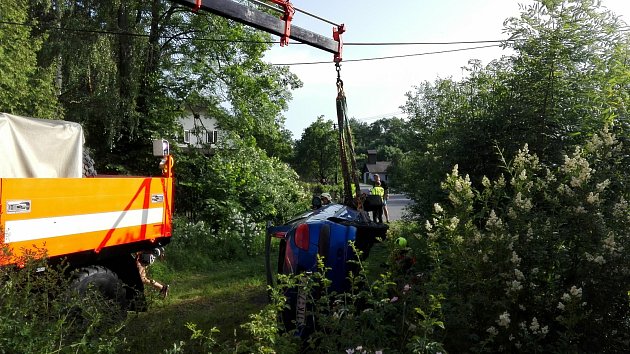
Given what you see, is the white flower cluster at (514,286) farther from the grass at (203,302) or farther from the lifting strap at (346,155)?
the lifting strap at (346,155)

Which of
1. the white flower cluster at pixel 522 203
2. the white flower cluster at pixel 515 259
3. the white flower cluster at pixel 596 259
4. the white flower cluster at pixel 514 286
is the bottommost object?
the white flower cluster at pixel 514 286

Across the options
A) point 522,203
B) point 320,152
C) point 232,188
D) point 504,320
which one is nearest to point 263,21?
point 522,203

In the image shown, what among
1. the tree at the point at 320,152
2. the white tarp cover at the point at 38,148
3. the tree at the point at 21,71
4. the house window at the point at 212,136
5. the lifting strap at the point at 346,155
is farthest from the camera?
the tree at the point at 320,152

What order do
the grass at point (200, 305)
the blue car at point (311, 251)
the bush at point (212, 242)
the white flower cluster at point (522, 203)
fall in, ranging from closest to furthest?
1. the white flower cluster at point (522, 203)
2. the blue car at point (311, 251)
3. the grass at point (200, 305)
4. the bush at point (212, 242)

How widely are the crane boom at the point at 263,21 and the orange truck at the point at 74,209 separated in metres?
2.06

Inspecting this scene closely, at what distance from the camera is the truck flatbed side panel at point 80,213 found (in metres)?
4.52

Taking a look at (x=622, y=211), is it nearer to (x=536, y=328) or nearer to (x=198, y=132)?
(x=536, y=328)

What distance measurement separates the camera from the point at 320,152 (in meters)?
44.8

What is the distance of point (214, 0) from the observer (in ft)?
18.1

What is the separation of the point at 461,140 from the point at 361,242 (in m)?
2.53

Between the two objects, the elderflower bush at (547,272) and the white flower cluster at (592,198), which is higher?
the white flower cluster at (592,198)

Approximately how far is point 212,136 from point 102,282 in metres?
11.5

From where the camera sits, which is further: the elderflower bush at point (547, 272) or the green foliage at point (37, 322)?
the green foliage at point (37, 322)

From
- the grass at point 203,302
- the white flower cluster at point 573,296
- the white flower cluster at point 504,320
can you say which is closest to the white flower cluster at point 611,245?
the white flower cluster at point 573,296
